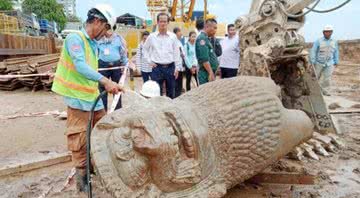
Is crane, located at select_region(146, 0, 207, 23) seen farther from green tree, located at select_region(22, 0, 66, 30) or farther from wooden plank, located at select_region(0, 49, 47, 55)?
green tree, located at select_region(22, 0, 66, 30)

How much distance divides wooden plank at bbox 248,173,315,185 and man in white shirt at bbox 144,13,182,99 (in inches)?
114

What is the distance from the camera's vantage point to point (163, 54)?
5984 mm

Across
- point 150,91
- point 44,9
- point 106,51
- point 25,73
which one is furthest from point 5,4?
point 150,91

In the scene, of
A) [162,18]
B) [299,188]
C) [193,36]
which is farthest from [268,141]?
[193,36]

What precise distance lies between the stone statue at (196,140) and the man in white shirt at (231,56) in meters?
2.78

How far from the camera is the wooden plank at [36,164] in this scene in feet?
13.2

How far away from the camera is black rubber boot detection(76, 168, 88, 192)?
11.3 ft

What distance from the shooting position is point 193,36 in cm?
812

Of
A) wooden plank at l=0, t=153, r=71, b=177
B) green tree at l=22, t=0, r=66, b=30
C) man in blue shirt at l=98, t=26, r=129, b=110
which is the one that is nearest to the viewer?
wooden plank at l=0, t=153, r=71, b=177

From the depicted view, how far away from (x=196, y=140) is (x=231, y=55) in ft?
11.9

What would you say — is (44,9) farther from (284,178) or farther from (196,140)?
(196,140)

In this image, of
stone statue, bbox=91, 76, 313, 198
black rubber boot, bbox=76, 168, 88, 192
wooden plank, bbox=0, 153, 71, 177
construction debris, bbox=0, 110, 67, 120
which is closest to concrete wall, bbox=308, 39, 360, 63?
construction debris, bbox=0, 110, 67, 120

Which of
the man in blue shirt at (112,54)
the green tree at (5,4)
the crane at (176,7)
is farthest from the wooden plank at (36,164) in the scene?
the green tree at (5,4)

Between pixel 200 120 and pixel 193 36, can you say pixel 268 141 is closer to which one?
pixel 200 120
